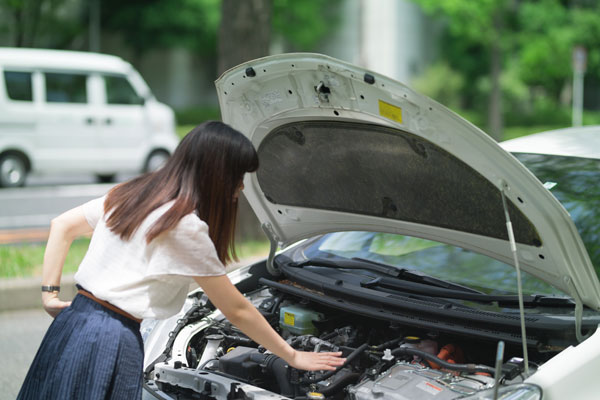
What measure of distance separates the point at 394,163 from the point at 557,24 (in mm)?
24430

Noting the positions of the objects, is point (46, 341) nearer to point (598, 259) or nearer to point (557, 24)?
point (598, 259)

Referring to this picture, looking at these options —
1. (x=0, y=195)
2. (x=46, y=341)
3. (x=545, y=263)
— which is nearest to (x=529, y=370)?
(x=545, y=263)

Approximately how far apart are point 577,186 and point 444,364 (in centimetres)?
115

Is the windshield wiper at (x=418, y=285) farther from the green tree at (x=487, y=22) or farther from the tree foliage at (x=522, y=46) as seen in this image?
the tree foliage at (x=522, y=46)

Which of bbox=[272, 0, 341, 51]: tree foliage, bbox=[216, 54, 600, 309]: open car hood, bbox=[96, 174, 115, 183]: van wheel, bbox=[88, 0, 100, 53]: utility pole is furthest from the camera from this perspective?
bbox=[272, 0, 341, 51]: tree foliage

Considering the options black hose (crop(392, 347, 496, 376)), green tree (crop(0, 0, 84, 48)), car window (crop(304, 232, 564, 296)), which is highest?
green tree (crop(0, 0, 84, 48))

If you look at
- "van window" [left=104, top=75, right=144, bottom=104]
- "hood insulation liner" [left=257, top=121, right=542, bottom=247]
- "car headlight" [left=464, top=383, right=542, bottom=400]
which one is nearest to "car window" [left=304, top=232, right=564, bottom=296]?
"hood insulation liner" [left=257, top=121, right=542, bottom=247]

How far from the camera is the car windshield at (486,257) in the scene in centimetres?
301

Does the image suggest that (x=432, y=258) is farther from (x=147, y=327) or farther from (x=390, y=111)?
(x=147, y=327)

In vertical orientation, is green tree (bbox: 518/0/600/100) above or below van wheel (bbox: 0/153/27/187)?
above

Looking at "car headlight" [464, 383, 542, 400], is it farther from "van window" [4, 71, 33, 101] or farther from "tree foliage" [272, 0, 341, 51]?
"tree foliage" [272, 0, 341, 51]

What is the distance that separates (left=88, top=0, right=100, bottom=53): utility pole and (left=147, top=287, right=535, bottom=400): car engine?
2585 cm

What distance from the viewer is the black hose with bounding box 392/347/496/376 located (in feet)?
8.32

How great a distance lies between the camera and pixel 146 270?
7.48ft
